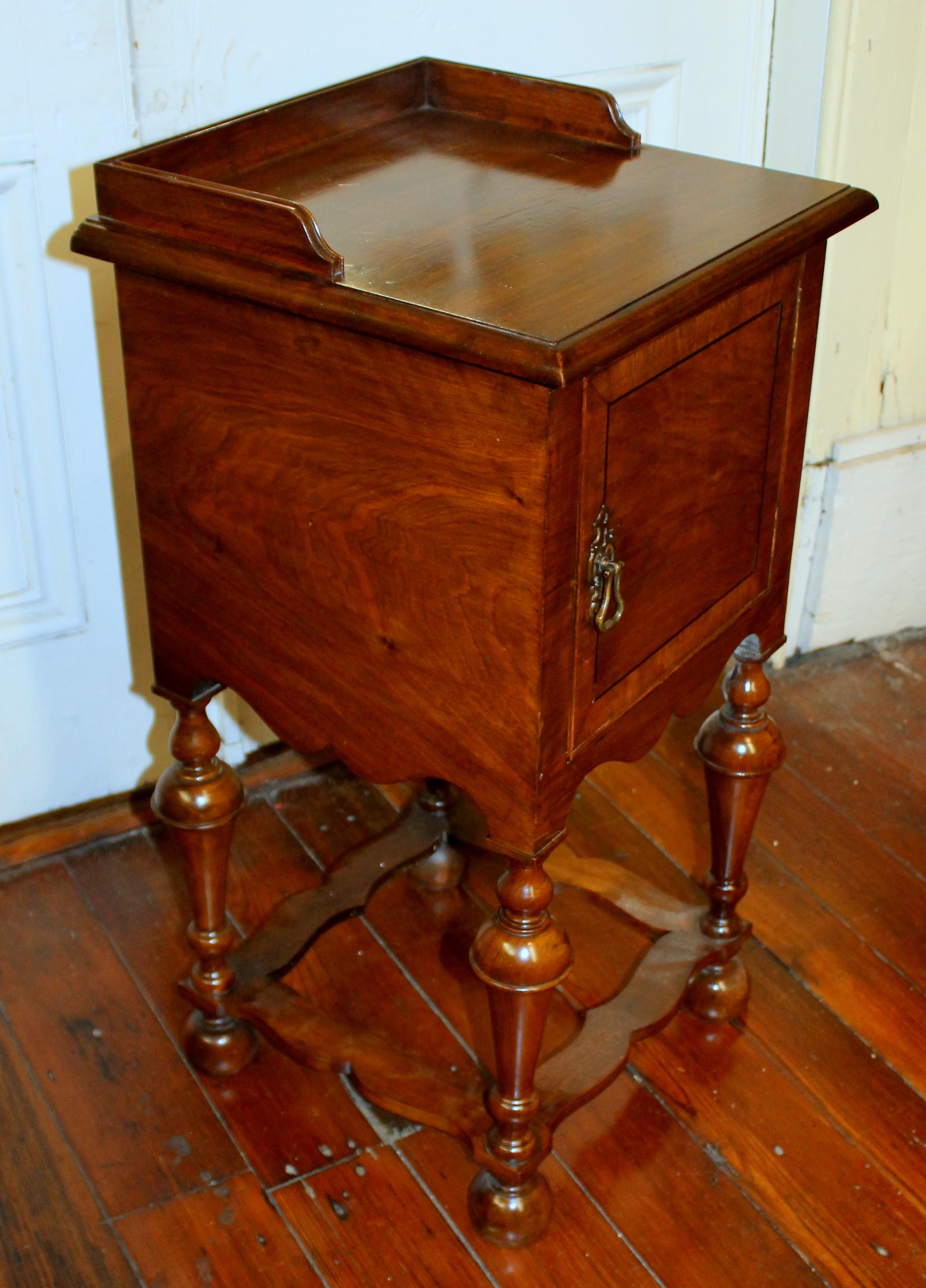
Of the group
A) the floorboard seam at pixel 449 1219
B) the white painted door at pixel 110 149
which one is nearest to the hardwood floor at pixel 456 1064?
the floorboard seam at pixel 449 1219

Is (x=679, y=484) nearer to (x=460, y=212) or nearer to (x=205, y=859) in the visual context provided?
(x=460, y=212)

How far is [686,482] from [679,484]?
0.03ft

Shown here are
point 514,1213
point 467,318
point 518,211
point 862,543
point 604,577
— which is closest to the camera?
point 467,318

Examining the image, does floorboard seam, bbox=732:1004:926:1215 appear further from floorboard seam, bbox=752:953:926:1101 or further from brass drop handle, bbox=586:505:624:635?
brass drop handle, bbox=586:505:624:635

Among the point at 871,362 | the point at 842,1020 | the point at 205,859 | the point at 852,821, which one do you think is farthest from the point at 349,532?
the point at 871,362

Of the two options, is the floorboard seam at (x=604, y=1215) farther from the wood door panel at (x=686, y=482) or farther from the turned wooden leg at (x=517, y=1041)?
the wood door panel at (x=686, y=482)

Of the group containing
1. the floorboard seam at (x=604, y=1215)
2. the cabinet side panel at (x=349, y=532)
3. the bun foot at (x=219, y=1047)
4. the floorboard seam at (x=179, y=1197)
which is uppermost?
the cabinet side panel at (x=349, y=532)

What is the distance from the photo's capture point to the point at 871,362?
1.97 metres

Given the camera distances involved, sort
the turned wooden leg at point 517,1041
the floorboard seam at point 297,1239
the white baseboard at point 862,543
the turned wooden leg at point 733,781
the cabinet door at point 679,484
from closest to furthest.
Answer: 1. the cabinet door at point 679,484
2. the turned wooden leg at point 517,1041
3. the floorboard seam at point 297,1239
4. the turned wooden leg at point 733,781
5. the white baseboard at point 862,543

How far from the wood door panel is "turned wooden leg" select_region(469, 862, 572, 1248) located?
19cm

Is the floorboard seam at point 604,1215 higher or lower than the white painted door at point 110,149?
lower

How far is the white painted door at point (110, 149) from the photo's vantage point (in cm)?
140

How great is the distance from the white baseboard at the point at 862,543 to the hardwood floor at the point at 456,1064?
12.1 inches

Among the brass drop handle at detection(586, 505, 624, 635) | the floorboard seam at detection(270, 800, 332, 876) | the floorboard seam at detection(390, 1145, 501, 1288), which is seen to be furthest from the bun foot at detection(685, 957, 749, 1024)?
the brass drop handle at detection(586, 505, 624, 635)
